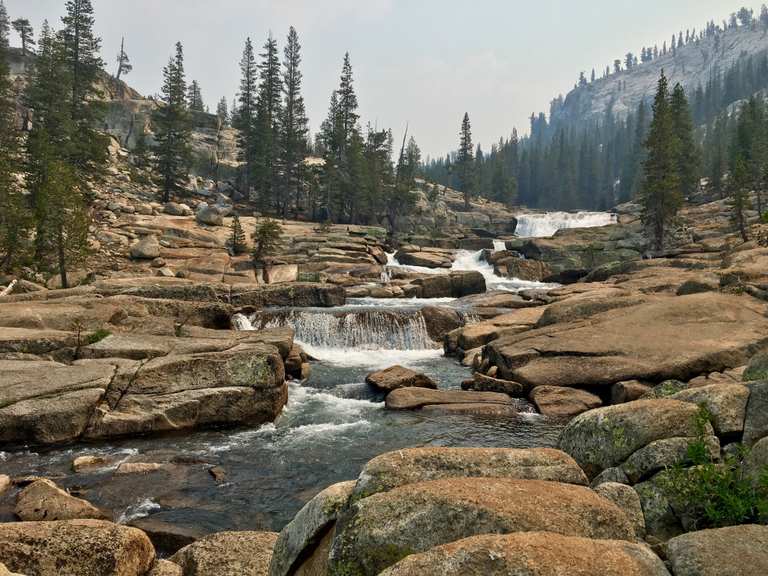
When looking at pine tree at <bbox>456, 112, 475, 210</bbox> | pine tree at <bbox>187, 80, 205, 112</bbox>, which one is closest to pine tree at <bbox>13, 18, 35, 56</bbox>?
pine tree at <bbox>187, 80, 205, 112</bbox>

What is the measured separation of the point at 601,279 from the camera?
3934 cm

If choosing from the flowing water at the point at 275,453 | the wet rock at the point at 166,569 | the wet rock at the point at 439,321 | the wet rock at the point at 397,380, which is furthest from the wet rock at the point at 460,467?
the wet rock at the point at 439,321

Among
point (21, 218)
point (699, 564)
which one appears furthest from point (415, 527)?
point (21, 218)

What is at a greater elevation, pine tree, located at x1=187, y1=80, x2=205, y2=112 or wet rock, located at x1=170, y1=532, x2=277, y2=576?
pine tree, located at x1=187, y1=80, x2=205, y2=112

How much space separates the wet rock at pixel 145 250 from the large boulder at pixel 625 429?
36.6 metres

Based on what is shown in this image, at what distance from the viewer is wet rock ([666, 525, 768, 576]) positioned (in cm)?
326

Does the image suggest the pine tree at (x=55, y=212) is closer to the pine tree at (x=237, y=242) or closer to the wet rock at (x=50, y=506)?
the pine tree at (x=237, y=242)

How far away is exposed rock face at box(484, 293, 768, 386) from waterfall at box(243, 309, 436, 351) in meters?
6.27

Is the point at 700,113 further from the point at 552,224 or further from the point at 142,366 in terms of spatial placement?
the point at 142,366

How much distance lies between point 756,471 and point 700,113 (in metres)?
191

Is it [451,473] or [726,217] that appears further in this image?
[726,217]

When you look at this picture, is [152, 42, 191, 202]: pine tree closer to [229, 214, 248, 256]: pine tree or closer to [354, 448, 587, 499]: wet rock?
[229, 214, 248, 256]: pine tree

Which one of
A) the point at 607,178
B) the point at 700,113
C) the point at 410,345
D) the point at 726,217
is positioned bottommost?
the point at 410,345

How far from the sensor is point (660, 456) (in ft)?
19.1
